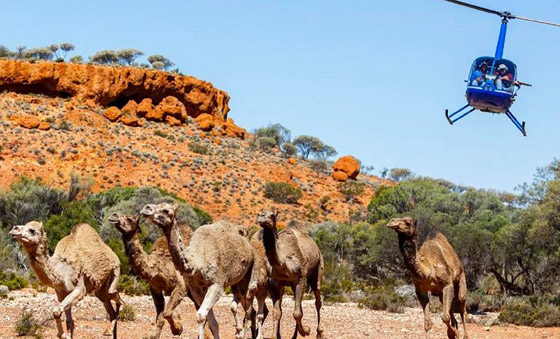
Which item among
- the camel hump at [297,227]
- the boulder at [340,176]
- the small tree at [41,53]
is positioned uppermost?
the small tree at [41,53]

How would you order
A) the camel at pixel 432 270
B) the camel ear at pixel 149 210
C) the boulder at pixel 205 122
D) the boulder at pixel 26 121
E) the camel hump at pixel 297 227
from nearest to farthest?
1. the camel ear at pixel 149 210
2. the camel at pixel 432 270
3. the camel hump at pixel 297 227
4. the boulder at pixel 26 121
5. the boulder at pixel 205 122

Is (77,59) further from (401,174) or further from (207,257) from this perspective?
(207,257)

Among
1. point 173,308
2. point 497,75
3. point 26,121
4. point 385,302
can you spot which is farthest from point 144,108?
point 173,308

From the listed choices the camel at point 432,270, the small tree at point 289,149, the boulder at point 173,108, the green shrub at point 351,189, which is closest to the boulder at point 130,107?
the boulder at point 173,108

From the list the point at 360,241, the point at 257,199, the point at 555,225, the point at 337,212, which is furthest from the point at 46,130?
the point at 555,225

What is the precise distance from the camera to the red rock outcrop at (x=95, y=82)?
231ft

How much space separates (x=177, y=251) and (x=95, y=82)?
2483 inches

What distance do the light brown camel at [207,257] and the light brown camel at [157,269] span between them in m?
0.58

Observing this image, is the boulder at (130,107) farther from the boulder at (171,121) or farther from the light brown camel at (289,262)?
the light brown camel at (289,262)

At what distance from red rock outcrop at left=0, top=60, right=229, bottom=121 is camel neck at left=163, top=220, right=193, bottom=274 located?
6198 cm

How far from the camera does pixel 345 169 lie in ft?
252

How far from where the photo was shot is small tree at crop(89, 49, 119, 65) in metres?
84.1

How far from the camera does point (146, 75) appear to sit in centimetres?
7475

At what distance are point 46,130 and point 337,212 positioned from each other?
2377 centimetres
